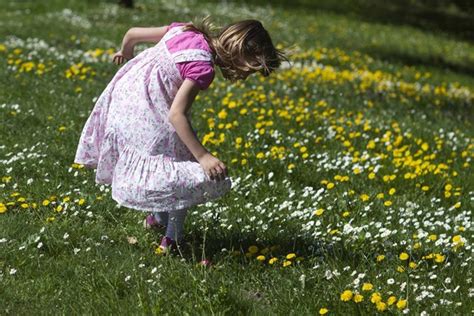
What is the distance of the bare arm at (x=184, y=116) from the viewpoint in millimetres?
4375

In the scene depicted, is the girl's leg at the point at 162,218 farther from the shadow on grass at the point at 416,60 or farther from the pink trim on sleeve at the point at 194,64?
the shadow on grass at the point at 416,60

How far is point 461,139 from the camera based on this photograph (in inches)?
343

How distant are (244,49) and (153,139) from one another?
0.77m

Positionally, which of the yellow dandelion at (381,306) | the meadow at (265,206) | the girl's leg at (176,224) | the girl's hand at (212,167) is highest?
the girl's hand at (212,167)

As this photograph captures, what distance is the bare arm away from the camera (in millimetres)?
4375

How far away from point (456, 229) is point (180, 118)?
2404 millimetres

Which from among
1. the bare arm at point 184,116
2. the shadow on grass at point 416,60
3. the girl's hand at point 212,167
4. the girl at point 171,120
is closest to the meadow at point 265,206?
the girl at point 171,120

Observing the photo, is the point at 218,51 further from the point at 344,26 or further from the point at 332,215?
the point at 344,26

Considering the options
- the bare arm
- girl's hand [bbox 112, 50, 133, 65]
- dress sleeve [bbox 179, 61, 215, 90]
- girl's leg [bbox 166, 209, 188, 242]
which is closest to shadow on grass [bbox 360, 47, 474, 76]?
girl's hand [bbox 112, 50, 133, 65]

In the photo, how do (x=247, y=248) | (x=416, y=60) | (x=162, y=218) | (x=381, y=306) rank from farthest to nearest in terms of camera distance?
(x=416, y=60) → (x=162, y=218) → (x=247, y=248) → (x=381, y=306)

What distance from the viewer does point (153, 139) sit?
4660 mm

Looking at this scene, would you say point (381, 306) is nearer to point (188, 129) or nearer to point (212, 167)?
point (212, 167)

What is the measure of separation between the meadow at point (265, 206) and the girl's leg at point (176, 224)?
0.47 ft

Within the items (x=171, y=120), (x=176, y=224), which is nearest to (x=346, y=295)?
(x=176, y=224)
